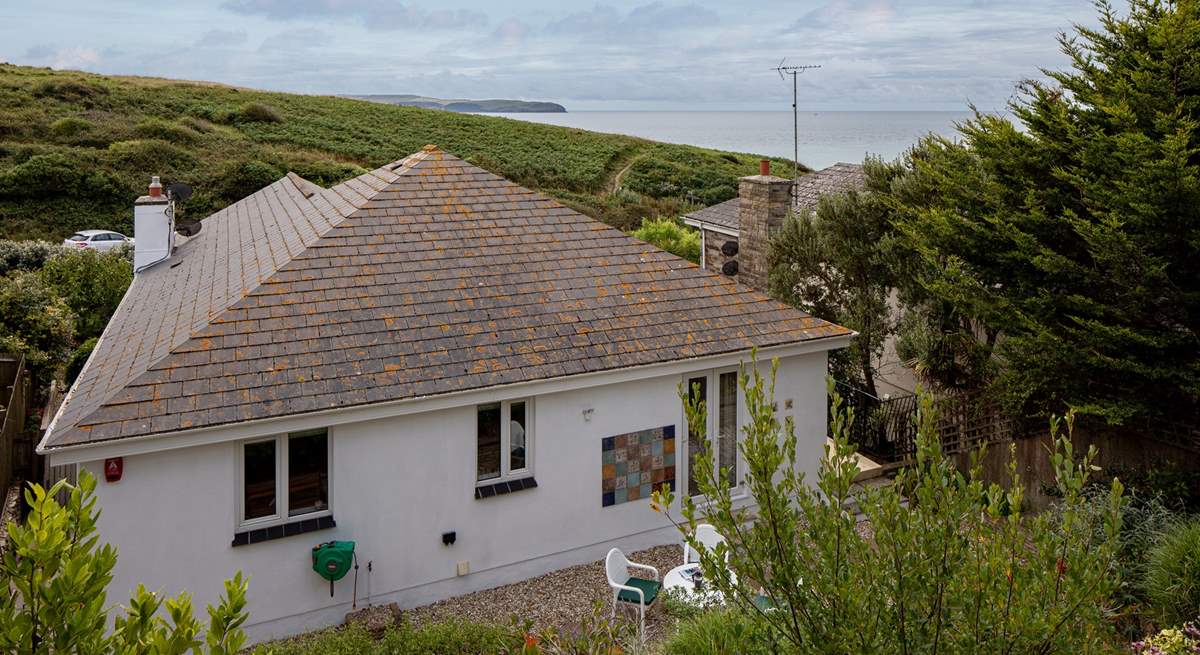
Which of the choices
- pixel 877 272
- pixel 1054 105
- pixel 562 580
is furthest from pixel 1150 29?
pixel 562 580

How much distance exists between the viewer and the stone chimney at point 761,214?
57.8 feet

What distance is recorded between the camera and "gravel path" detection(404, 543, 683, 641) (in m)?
10.3

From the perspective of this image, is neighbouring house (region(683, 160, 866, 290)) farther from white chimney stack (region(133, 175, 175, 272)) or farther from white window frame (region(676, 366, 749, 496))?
white chimney stack (region(133, 175, 175, 272))

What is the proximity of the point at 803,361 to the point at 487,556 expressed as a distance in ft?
19.4

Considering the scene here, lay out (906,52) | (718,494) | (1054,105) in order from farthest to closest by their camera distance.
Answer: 1. (906,52)
2. (1054,105)
3. (718,494)

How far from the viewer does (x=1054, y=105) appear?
12914 mm

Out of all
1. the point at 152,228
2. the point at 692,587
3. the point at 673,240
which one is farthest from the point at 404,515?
the point at 673,240

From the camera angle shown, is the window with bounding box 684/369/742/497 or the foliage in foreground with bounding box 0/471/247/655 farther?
the window with bounding box 684/369/742/497

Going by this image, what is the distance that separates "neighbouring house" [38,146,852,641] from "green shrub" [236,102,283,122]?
2180 inches

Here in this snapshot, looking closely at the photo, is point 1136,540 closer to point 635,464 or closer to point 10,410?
point 635,464

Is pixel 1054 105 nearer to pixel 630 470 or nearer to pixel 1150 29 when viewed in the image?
pixel 1150 29

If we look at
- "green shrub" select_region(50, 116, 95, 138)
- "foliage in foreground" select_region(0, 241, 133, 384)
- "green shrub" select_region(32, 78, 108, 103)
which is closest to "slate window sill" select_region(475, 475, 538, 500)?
"foliage in foreground" select_region(0, 241, 133, 384)

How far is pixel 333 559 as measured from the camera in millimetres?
9977

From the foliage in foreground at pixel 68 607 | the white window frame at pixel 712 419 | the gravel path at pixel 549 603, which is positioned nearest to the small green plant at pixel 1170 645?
the gravel path at pixel 549 603
